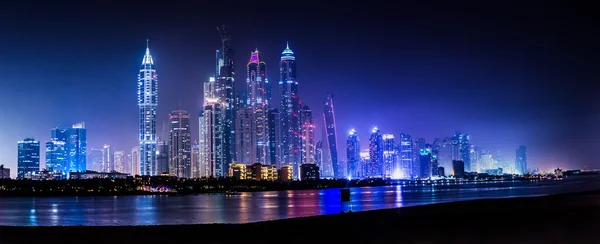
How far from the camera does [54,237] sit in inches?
1010

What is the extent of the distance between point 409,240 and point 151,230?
12623 mm

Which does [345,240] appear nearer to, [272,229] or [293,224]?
[272,229]

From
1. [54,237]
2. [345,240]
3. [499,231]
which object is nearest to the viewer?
[345,240]

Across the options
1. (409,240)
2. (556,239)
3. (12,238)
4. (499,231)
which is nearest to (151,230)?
(12,238)

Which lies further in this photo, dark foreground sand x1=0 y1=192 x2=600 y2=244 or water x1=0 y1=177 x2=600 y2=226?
water x1=0 y1=177 x2=600 y2=226

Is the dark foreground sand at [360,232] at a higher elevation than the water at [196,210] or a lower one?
higher

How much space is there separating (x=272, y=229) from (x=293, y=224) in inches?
110

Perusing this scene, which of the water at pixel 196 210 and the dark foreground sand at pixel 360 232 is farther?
the water at pixel 196 210

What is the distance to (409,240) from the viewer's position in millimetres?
20531

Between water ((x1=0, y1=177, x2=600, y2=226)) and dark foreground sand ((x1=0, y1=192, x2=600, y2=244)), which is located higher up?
dark foreground sand ((x1=0, y1=192, x2=600, y2=244))

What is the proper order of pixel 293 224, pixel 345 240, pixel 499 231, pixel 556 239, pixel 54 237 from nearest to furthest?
pixel 556 239, pixel 345 240, pixel 499 231, pixel 54 237, pixel 293 224

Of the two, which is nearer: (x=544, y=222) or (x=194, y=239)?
A: (x=194, y=239)

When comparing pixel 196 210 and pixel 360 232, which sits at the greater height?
pixel 360 232

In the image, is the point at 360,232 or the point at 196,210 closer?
the point at 360,232
